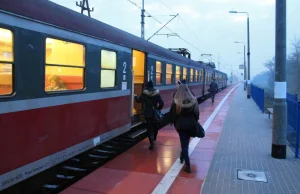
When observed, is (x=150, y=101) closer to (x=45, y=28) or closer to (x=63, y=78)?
(x=63, y=78)

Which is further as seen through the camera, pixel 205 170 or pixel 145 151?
pixel 145 151

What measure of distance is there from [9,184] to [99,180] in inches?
71.3

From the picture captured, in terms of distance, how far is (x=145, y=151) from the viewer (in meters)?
8.16

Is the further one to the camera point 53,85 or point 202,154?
point 202,154

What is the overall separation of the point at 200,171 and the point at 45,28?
380 cm

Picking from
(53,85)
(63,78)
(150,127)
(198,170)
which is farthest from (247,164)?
(53,85)

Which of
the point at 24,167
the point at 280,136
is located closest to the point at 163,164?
the point at 280,136

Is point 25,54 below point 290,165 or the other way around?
the other way around

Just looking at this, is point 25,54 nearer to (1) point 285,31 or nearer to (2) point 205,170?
(2) point 205,170

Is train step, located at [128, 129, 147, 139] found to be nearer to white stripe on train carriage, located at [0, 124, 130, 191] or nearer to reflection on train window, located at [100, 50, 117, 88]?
reflection on train window, located at [100, 50, 117, 88]

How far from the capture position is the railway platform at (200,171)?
5492mm

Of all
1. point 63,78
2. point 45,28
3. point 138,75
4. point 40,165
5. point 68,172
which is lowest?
point 68,172

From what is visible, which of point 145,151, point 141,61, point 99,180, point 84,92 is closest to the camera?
point 99,180

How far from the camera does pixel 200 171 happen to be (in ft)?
21.4
